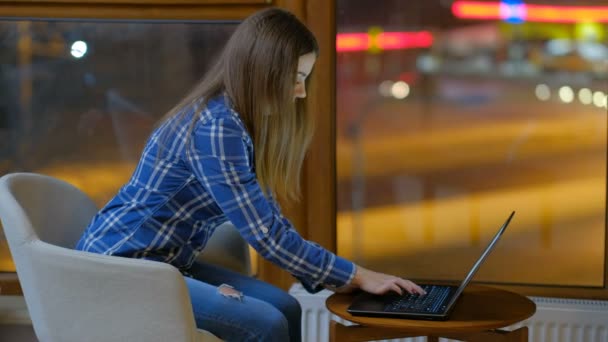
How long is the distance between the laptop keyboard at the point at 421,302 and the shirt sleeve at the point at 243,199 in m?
0.13

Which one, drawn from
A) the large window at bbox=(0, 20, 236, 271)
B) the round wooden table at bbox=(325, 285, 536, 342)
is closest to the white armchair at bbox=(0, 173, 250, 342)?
the round wooden table at bbox=(325, 285, 536, 342)

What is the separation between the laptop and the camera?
169 cm

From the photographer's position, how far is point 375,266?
2693 millimetres

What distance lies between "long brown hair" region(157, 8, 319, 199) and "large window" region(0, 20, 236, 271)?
74cm

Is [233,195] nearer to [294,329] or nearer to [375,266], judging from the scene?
[294,329]

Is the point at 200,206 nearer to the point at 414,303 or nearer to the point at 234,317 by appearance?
the point at 234,317

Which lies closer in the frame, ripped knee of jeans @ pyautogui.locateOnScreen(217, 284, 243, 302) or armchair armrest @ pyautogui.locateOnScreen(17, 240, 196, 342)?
armchair armrest @ pyautogui.locateOnScreen(17, 240, 196, 342)

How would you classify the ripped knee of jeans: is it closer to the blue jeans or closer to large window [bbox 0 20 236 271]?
the blue jeans

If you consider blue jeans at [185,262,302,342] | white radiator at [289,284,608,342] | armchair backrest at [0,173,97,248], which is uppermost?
armchair backrest at [0,173,97,248]

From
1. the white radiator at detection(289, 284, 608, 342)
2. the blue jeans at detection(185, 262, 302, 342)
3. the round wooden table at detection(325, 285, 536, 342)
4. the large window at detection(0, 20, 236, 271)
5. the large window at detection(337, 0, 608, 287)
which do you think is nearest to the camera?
the round wooden table at detection(325, 285, 536, 342)

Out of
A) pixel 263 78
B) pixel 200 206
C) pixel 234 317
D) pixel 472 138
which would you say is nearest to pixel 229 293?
pixel 234 317

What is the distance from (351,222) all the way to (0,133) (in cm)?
114

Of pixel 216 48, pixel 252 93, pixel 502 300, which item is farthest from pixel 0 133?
pixel 502 300

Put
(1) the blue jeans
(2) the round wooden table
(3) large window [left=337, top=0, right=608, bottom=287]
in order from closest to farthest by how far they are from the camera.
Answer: (2) the round wooden table < (1) the blue jeans < (3) large window [left=337, top=0, right=608, bottom=287]
